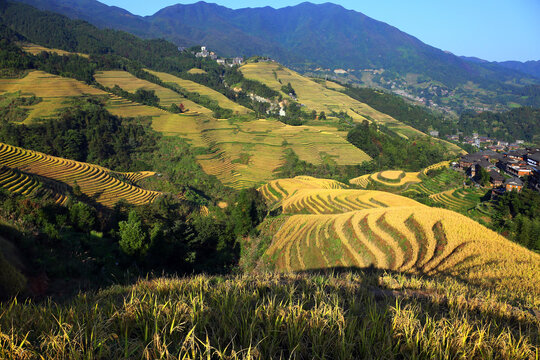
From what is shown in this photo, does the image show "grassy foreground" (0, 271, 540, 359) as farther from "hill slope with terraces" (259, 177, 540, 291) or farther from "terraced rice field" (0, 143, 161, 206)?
"terraced rice field" (0, 143, 161, 206)

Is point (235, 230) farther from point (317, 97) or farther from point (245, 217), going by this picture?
point (317, 97)

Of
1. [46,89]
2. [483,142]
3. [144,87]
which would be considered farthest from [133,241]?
[483,142]

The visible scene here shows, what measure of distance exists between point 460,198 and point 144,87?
2897 inches

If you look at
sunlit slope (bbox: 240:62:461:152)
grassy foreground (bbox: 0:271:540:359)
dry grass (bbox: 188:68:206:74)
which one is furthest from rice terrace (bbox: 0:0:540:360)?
dry grass (bbox: 188:68:206:74)

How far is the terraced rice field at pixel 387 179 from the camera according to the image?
46166 mm

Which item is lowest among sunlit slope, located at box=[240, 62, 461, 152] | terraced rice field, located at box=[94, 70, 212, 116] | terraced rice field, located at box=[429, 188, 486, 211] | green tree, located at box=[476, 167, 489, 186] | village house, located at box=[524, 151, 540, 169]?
terraced rice field, located at box=[429, 188, 486, 211]

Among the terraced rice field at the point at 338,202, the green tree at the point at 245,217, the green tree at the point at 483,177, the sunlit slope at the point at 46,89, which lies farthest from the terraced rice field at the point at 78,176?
the green tree at the point at 483,177

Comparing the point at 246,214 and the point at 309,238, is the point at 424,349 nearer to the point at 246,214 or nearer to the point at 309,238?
the point at 309,238

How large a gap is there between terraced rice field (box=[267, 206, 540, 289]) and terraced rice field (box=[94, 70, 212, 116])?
52655mm

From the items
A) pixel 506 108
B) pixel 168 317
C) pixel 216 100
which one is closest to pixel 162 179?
pixel 168 317

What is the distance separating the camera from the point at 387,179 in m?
47.0

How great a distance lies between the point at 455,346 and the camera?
1.85 meters

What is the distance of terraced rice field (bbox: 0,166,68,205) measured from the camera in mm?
18987

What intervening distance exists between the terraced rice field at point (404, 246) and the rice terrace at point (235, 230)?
0.12m
